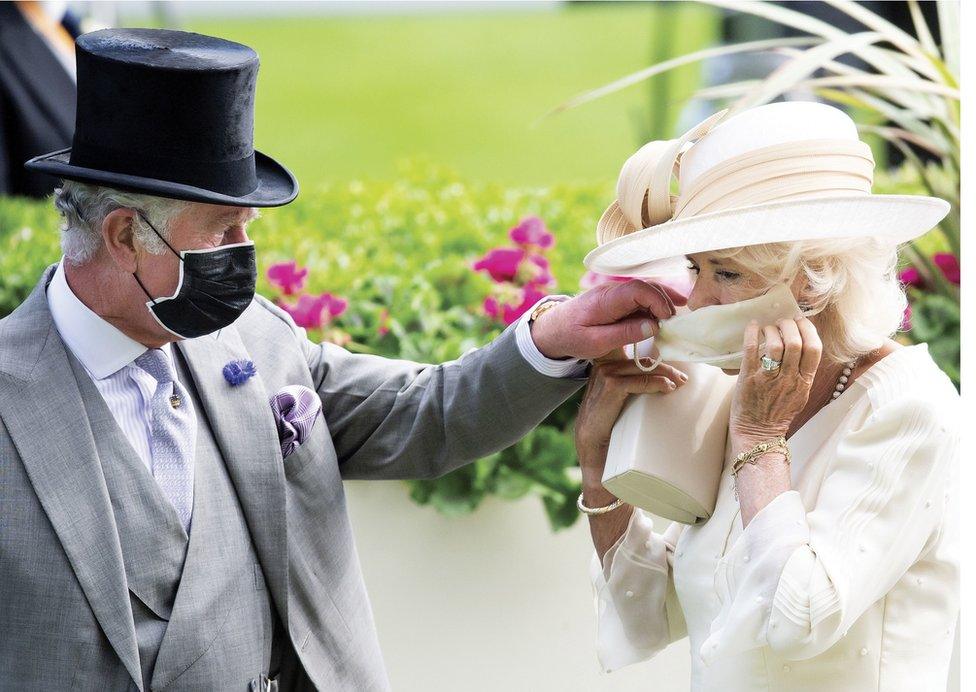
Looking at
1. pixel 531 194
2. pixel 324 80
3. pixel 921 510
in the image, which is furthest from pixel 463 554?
pixel 324 80

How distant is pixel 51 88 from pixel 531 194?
3.02 m

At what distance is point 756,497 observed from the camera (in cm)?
199

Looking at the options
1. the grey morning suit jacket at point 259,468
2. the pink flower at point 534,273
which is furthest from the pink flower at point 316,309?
the grey morning suit jacket at point 259,468

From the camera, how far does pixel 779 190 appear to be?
6.44 feet

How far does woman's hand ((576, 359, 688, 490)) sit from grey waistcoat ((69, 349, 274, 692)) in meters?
0.72

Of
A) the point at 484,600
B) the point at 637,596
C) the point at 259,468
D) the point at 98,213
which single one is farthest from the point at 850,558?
the point at 484,600

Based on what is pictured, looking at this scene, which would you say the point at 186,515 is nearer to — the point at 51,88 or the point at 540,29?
the point at 51,88

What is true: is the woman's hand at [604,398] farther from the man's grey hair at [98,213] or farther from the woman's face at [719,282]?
the man's grey hair at [98,213]

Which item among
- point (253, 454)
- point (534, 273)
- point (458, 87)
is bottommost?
point (458, 87)

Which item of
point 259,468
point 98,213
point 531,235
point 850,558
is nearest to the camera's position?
point 850,558

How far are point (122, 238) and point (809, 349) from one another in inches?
50.7

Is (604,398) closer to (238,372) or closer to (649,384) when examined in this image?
(649,384)

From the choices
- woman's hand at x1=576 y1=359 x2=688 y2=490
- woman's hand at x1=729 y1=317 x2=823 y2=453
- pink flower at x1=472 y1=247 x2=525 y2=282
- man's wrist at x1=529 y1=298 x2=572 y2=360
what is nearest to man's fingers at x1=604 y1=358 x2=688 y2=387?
woman's hand at x1=576 y1=359 x2=688 y2=490

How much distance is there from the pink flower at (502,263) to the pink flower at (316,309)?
487mm
